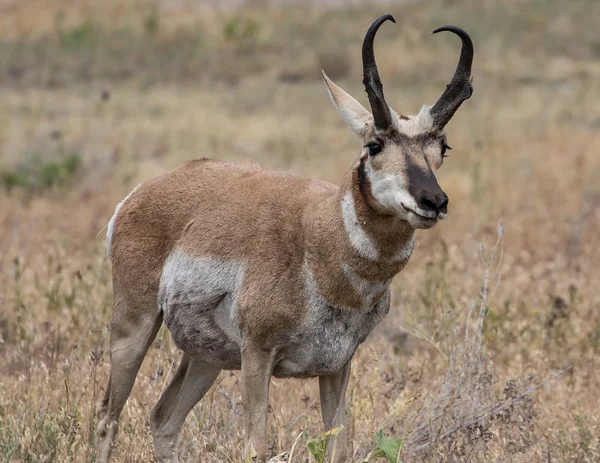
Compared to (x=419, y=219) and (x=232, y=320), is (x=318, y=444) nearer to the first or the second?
(x=232, y=320)

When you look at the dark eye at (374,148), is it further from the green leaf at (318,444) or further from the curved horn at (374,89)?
the green leaf at (318,444)

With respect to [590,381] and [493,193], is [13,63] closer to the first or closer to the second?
[493,193]

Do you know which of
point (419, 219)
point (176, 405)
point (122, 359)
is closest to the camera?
point (419, 219)

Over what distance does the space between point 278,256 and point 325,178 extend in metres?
9.77

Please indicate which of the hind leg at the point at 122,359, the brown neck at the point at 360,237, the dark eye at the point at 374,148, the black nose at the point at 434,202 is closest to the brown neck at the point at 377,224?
the brown neck at the point at 360,237

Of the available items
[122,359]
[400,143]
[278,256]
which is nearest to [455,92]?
[400,143]

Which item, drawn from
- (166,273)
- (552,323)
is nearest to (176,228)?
(166,273)

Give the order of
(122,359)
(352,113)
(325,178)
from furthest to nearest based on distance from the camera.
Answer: (325,178) < (122,359) < (352,113)

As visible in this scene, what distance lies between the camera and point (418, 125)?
4.99m

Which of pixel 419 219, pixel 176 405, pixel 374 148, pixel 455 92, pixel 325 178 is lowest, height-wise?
pixel 325 178

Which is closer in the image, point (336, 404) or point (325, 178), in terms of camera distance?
point (336, 404)

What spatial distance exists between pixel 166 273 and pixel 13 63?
22.1m

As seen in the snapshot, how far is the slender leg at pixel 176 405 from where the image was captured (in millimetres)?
6185

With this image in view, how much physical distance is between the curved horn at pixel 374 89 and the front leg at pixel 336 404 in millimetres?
1339
